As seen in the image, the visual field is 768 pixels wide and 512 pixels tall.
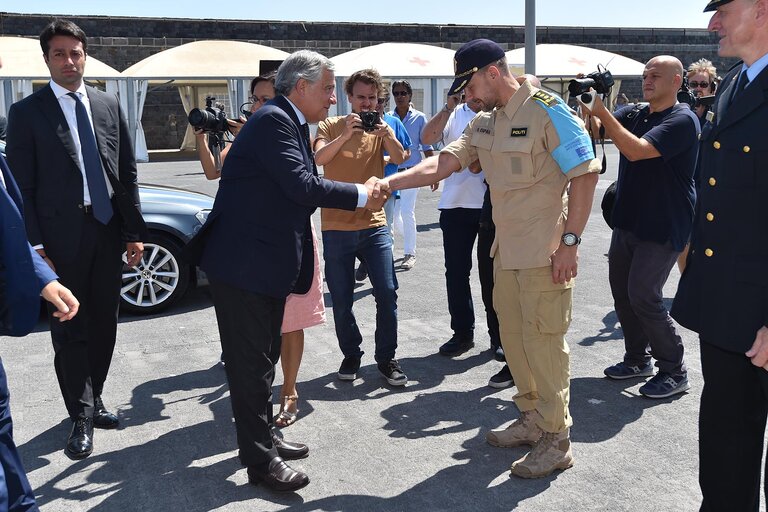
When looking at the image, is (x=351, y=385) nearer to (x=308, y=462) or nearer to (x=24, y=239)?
(x=308, y=462)

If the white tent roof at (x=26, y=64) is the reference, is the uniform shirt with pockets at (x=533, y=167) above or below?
below

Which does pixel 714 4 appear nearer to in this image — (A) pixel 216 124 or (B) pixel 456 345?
(A) pixel 216 124

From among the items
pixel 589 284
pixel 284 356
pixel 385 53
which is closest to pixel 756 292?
pixel 284 356

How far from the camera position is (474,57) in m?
3.95

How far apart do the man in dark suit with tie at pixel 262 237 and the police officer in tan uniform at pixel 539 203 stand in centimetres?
77

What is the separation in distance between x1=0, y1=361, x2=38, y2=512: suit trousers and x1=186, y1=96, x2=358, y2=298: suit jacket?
1159mm

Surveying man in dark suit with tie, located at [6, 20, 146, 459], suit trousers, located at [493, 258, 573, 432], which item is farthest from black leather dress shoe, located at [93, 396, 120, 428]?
suit trousers, located at [493, 258, 573, 432]

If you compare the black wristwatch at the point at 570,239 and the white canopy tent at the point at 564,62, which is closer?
the black wristwatch at the point at 570,239

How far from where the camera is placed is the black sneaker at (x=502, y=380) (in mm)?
5219

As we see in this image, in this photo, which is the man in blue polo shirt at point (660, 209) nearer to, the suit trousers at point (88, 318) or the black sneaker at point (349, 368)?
the black sneaker at point (349, 368)

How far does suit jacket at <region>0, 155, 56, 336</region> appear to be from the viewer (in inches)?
112

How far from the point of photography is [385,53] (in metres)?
23.8

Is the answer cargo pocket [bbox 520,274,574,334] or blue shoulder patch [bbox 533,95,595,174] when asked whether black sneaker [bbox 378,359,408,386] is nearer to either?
cargo pocket [bbox 520,274,574,334]

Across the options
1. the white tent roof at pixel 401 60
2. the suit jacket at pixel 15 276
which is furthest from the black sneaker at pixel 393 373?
the white tent roof at pixel 401 60
